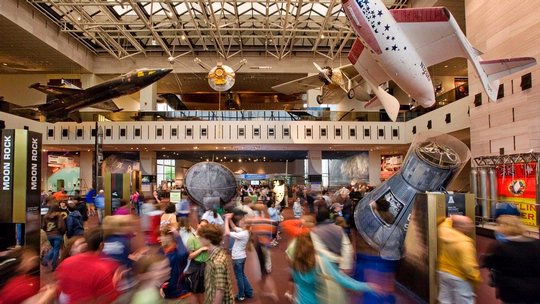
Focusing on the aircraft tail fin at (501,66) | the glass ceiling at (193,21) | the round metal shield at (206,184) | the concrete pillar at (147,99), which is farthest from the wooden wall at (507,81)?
the concrete pillar at (147,99)

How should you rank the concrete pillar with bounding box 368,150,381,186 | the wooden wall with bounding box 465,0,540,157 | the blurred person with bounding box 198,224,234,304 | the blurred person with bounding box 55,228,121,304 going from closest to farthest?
1. the blurred person with bounding box 55,228,121,304
2. the blurred person with bounding box 198,224,234,304
3. the wooden wall with bounding box 465,0,540,157
4. the concrete pillar with bounding box 368,150,381,186

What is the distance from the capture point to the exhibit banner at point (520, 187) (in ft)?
36.4

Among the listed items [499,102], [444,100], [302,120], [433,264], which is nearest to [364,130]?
[302,120]

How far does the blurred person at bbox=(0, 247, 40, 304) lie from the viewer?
278 centimetres

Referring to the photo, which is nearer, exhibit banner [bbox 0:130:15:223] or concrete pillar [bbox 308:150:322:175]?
exhibit banner [bbox 0:130:15:223]

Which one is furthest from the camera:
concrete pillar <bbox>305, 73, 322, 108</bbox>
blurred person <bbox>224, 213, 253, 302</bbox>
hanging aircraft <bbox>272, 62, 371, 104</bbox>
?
concrete pillar <bbox>305, 73, 322, 108</bbox>

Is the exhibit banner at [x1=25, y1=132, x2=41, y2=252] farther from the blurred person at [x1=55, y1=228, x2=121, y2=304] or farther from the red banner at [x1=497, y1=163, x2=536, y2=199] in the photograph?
the red banner at [x1=497, y1=163, x2=536, y2=199]

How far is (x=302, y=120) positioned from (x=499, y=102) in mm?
13233

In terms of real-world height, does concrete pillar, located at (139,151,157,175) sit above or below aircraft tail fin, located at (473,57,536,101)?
below

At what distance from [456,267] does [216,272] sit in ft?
7.48

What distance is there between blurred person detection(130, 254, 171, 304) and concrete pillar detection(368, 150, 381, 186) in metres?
27.3

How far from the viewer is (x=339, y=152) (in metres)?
29.6

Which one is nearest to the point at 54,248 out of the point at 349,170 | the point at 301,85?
the point at 301,85

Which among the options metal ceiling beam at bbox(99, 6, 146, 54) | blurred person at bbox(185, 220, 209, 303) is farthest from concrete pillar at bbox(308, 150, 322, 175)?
blurred person at bbox(185, 220, 209, 303)
